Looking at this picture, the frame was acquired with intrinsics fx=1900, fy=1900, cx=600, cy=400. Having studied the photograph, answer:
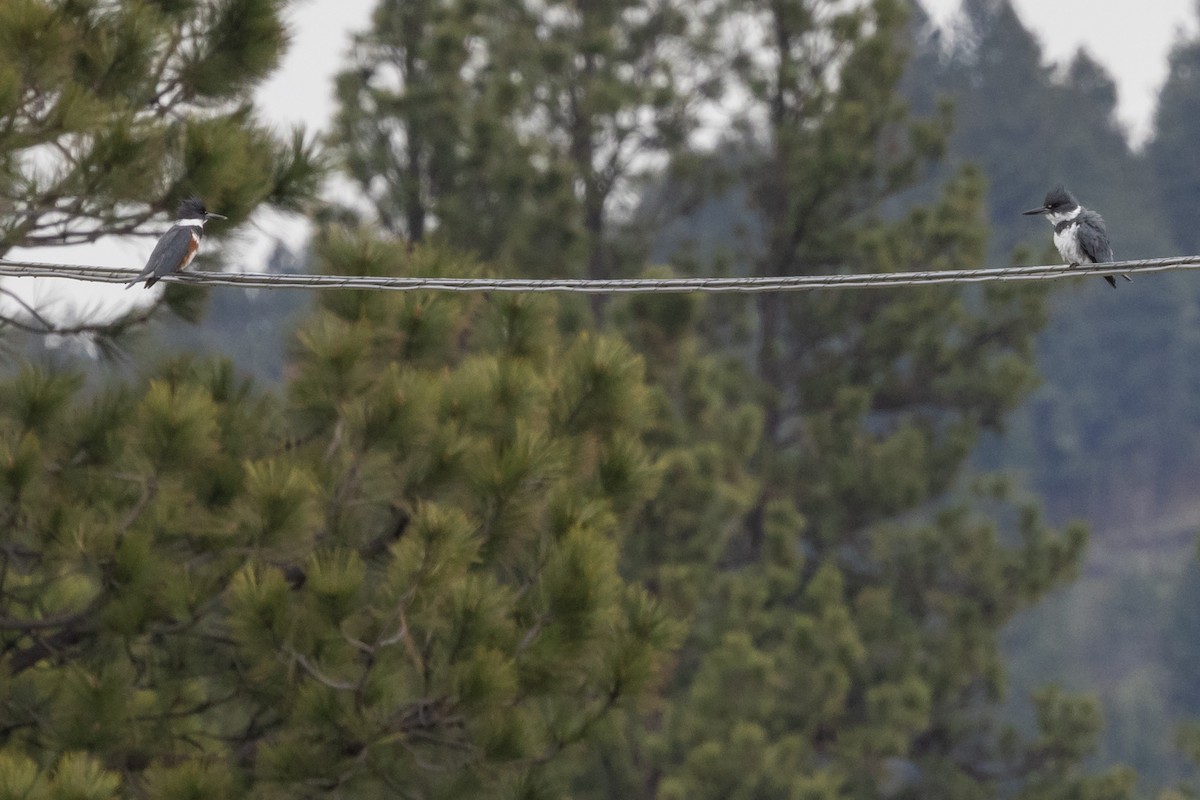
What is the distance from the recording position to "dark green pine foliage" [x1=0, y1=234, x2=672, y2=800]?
6195mm

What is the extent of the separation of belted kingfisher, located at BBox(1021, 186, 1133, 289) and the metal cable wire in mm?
1215

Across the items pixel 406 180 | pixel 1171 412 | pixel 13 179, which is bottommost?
pixel 13 179

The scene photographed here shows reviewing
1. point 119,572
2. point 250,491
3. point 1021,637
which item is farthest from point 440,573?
point 1021,637

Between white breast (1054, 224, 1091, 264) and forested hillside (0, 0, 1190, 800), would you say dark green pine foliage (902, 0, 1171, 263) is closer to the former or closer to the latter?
forested hillside (0, 0, 1190, 800)

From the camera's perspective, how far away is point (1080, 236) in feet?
20.4

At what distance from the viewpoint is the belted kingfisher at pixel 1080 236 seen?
6.21 metres

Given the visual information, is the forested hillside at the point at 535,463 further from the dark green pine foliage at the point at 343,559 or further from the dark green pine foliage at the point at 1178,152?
the dark green pine foliage at the point at 1178,152

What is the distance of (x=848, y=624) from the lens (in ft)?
52.8

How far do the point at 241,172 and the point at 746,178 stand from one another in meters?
12.6

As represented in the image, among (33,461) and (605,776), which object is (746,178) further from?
(33,461)

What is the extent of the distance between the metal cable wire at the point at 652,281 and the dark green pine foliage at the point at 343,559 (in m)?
1.25

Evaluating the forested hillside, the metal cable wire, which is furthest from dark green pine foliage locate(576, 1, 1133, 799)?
the metal cable wire

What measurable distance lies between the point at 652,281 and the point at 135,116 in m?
2.81

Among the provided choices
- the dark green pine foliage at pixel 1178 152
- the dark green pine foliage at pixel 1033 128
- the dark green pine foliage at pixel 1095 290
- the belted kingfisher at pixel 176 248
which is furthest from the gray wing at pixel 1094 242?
the dark green pine foliage at pixel 1178 152
